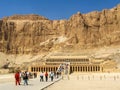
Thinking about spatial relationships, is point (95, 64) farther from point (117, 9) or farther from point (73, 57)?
point (117, 9)

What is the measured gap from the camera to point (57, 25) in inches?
7790

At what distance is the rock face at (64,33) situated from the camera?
7101 inches

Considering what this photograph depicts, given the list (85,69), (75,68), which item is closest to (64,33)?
(75,68)

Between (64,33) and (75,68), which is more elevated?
(64,33)

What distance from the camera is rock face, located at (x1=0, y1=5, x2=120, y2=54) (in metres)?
180

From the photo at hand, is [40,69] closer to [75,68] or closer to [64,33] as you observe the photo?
[75,68]

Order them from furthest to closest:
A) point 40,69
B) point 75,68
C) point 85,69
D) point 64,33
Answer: point 64,33, point 75,68, point 85,69, point 40,69

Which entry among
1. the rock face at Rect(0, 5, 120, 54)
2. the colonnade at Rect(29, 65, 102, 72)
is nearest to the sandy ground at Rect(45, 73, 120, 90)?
the colonnade at Rect(29, 65, 102, 72)

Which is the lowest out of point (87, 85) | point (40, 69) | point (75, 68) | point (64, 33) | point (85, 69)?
point (85, 69)

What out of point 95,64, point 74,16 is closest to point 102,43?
point 74,16

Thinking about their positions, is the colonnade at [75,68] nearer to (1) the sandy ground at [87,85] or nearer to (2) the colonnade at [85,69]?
(2) the colonnade at [85,69]

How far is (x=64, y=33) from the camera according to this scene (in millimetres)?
191250

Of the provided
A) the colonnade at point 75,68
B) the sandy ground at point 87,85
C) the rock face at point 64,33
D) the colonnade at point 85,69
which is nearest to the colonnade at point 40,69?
the colonnade at point 75,68

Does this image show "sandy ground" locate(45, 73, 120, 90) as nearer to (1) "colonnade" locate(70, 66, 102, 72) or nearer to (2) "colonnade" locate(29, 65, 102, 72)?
(1) "colonnade" locate(70, 66, 102, 72)
